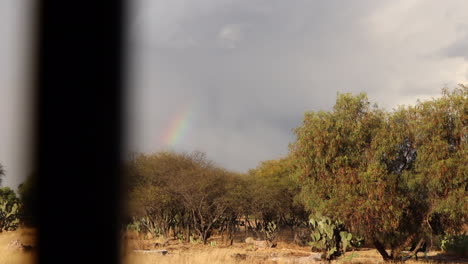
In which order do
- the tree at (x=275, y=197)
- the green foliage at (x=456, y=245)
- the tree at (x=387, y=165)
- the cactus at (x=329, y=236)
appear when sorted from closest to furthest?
1. the tree at (x=387, y=165)
2. the cactus at (x=329, y=236)
3. the green foliage at (x=456, y=245)
4. the tree at (x=275, y=197)

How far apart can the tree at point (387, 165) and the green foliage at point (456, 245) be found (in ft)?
45.8

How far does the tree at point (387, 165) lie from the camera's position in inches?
767

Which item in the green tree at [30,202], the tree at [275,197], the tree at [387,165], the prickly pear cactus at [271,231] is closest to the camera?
the tree at [387,165]

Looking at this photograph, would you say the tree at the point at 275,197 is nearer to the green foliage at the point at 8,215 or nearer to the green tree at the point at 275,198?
the green tree at the point at 275,198

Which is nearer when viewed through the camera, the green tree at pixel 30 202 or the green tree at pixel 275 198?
the green tree at pixel 30 202

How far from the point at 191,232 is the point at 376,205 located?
112 feet

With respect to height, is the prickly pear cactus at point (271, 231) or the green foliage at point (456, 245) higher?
the prickly pear cactus at point (271, 231)

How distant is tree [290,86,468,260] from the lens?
19.5m

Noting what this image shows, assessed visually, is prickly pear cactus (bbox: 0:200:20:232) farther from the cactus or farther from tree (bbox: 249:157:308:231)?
the cactus

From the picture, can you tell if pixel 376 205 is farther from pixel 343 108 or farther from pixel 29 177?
pixel 29 177

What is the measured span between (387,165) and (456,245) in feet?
57.7

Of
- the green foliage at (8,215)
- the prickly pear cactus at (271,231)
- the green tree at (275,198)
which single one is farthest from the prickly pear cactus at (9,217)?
the prickly pear cactus at (271,231)

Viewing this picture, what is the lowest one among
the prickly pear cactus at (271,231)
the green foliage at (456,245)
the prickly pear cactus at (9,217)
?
the green foliage at (456,245)

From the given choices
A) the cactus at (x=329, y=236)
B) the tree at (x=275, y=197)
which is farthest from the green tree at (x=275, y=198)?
the cactus at (x=329, y=236)
